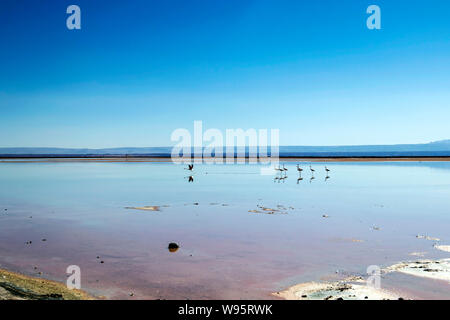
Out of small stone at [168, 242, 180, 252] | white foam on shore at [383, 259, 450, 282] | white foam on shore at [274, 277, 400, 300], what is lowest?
white foam on shore at [274, 277, 400, 300]

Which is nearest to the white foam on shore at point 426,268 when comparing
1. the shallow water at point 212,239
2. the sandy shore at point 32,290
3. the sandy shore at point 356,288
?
the sandy shore at point 356,288

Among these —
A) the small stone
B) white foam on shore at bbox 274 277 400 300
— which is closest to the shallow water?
the small stone

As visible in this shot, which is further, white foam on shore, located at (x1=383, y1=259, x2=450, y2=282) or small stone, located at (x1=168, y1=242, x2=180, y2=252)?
small stone, located at (x1=168, y1=242, x2=180, y2=252)

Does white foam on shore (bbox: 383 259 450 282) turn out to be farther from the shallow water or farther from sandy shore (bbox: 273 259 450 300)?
the shallow water

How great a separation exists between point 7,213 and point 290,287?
14632 mm

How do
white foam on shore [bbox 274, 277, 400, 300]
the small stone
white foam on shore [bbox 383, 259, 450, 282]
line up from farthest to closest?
1. the small stone
2. white foam on shore [bbox 383, 259, 450, 282]
3. white foam on shore [bbox 274, 277, 400, 300]

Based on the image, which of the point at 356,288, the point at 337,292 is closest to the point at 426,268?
the point at 356,288

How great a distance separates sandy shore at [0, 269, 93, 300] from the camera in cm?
753

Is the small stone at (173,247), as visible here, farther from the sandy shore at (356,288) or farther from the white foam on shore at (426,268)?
the white foam on shore at (426,268)

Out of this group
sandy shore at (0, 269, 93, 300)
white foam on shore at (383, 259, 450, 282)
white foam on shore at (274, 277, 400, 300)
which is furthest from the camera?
white foam on shore at (383, 259, 450, 282)

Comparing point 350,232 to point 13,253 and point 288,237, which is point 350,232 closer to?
point 288,237

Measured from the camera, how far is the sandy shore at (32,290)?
297 inches

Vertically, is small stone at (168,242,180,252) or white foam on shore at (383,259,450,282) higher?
small stone at (168,242,180,252)

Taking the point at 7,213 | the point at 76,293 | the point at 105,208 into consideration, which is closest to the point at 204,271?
the point at 76,293
